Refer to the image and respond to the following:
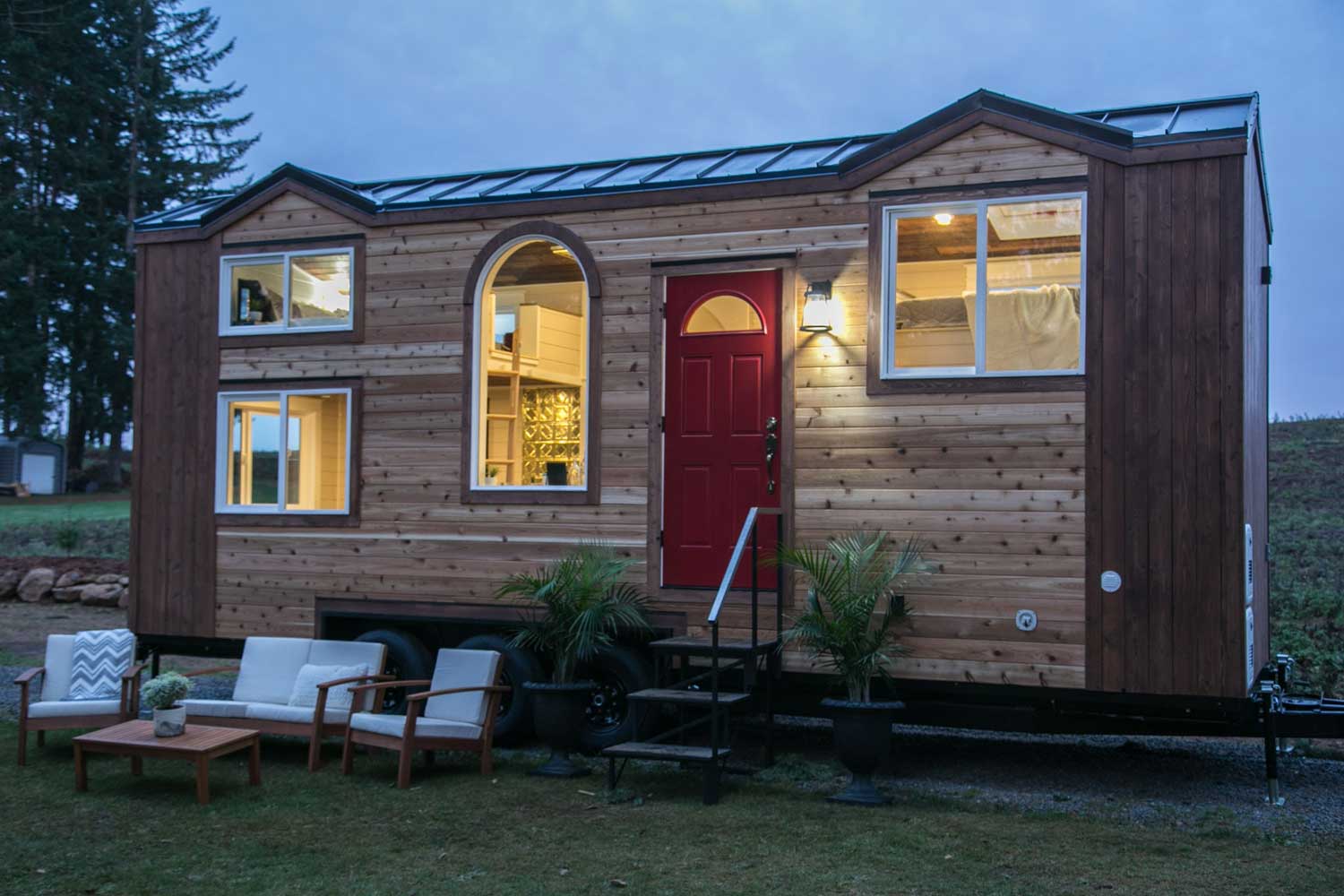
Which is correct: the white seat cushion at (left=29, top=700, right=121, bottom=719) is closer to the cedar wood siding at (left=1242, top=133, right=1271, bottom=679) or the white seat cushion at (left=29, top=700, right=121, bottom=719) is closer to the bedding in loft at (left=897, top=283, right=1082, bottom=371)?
the bedding in loft at (left=897, top=283, right=1082, bottom=371)

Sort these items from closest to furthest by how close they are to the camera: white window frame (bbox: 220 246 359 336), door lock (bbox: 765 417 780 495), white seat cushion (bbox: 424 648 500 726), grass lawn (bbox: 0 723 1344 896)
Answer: grass lawn (bbox: 0 723 1344 896)
white seat cushion (bbox: 424 648 500 726)
door lock (bbox: 765 417 780 495)
white window frame (bbox: 220 246 359 336)

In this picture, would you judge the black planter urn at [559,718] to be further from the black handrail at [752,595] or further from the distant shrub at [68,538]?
the distant shrub at [68,538]

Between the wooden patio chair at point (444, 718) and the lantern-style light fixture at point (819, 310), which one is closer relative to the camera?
the wooden patio chair at point (444, 718)

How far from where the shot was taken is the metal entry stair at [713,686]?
22.3 ft

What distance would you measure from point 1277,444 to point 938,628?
13.9 metres

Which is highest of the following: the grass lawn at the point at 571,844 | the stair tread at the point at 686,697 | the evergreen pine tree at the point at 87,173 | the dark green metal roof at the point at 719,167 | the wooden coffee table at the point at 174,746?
the evergreen pine tree at the point at 87,173

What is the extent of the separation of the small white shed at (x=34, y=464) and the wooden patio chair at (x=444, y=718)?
79.9ft

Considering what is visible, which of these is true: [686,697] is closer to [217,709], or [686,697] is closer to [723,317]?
[723,317]

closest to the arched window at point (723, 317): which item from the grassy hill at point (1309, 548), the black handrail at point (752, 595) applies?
the black handrail at point (752, 595)

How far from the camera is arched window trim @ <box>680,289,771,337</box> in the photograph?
790 centimetres

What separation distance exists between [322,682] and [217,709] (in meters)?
0.63

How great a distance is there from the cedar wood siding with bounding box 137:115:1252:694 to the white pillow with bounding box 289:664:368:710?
2.50 ft

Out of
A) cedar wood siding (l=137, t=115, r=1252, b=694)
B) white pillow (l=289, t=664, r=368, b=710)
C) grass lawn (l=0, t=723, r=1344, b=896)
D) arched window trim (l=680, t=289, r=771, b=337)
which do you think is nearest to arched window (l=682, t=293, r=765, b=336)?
arched window trim (l=680, t=289, r=771, b=337)

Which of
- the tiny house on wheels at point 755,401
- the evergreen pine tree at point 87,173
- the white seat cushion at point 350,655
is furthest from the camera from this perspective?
the evergreen pine tree at point 87,173
